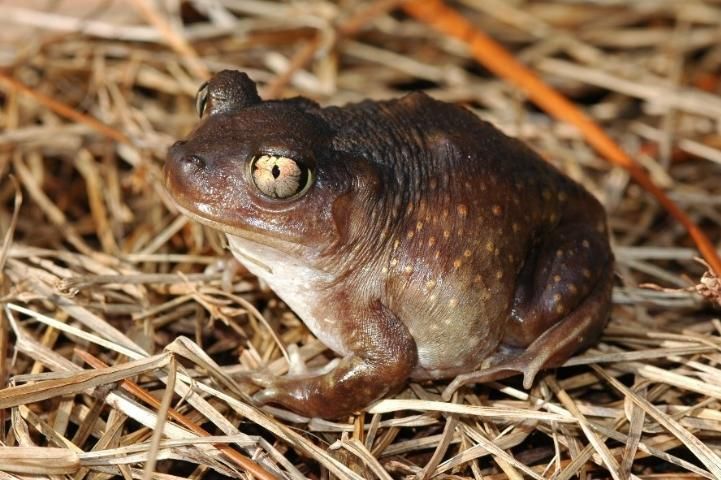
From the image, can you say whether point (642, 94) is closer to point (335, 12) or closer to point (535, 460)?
point (335, 12)

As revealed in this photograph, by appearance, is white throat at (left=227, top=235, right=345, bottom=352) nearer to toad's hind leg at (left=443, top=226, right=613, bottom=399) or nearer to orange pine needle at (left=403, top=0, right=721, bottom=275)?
toad's hind leg at (left=443, top=226, right=613, bottom=399)

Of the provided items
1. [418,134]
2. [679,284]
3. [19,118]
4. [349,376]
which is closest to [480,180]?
[418,134]

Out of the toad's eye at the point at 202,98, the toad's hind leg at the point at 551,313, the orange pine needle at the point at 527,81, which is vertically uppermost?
the toad's eye at the point at 202,98

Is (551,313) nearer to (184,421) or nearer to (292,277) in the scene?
(292,277)

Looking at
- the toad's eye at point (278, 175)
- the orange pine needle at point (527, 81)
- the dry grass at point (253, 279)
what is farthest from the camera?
the orange pine needle at point (527, 81)

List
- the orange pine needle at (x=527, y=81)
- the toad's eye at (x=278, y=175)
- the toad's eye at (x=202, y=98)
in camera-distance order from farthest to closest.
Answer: the orange pine needle at (x=527, y=81) → the toad's eye at (x=202, y=98) → the toad's eye at (x=278, y=175)

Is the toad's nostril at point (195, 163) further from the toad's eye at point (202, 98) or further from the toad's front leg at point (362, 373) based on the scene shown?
the toad's front leg at point (362, 373)

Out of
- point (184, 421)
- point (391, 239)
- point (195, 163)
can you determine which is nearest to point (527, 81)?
point (391, 239)

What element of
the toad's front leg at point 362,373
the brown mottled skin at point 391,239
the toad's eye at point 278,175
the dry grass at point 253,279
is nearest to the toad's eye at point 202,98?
the brown mottled skin at point 391,239
